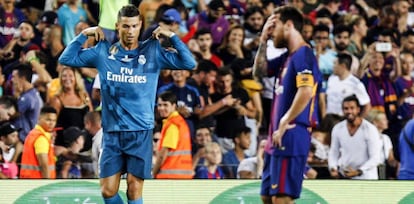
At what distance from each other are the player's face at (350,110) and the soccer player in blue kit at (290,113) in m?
5.25

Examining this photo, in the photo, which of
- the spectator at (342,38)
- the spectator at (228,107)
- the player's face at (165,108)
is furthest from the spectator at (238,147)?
the spectator at (342,38)

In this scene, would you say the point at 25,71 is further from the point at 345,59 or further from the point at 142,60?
the point at 142,60

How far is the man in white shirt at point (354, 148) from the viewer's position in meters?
15.3

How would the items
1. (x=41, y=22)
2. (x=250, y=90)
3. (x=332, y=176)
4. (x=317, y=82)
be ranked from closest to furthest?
(x=317, y=82) → (x=332, y=176) → (x=250, y=90) → (x=41, y=22)

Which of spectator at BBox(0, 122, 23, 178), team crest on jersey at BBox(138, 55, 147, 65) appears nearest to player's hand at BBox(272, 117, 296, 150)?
team crest on jersey at BBox(138, 55, 147, 65)

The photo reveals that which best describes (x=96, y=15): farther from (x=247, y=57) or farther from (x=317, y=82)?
(x=317, y=82)

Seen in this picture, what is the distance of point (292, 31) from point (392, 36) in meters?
8.50

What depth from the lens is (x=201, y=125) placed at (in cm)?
1617

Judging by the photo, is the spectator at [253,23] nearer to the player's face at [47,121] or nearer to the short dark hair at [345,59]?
the short dark hair at [345,59]

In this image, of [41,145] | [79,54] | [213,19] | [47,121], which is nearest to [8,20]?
[213,19]

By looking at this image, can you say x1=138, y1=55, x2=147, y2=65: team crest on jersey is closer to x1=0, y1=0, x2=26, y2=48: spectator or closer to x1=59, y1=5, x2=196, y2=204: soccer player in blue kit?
x1=59, y1=5, x2=196, y2=204: soccer player in blue kit

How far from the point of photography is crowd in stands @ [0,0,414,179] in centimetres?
1546

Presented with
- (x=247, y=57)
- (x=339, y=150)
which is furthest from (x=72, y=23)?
(x=339, y=150)

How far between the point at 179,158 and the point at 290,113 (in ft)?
14.5
